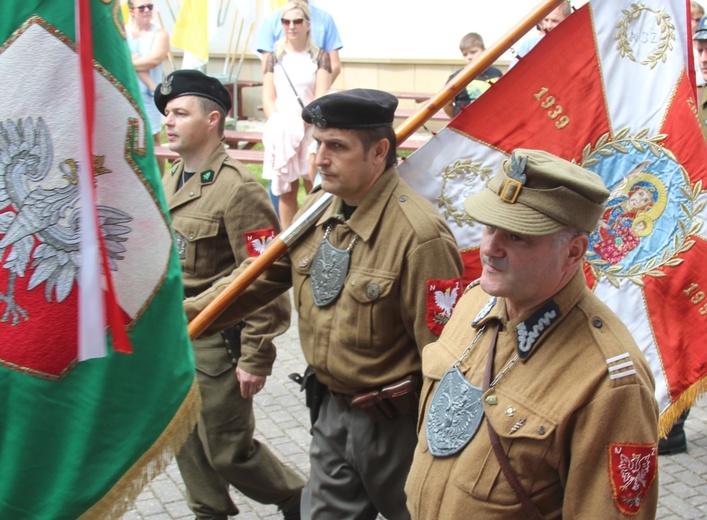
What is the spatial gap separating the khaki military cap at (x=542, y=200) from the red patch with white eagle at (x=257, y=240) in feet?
5.81

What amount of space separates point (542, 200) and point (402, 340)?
1.20 m

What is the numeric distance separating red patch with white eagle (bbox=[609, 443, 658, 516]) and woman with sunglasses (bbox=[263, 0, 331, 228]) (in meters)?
6.59

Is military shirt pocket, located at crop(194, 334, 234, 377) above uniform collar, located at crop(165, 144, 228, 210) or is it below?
below

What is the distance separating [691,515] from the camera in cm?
484

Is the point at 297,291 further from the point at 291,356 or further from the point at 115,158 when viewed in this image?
the point at 291,356

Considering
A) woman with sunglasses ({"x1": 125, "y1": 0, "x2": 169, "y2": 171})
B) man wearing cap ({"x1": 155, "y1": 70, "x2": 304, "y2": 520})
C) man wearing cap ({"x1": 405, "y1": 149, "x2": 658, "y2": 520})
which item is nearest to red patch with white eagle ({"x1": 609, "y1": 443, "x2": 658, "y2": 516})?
man wearing cap ({"x1": 405, "y1": 149, "x2": 658, "y2": 520})

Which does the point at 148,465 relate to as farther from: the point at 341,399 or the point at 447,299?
the point at 447,299

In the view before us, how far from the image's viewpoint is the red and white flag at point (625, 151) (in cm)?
384

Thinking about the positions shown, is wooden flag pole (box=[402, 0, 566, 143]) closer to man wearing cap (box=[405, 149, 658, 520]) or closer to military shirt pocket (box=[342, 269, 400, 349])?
military shirt pocket (box=[342, 269, 400, 349])

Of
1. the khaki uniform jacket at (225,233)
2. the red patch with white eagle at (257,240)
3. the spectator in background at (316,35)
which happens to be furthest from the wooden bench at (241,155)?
the red patch with white eagle at (257,240)

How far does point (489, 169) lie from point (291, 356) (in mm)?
3382

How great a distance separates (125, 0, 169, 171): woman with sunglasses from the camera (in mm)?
10227

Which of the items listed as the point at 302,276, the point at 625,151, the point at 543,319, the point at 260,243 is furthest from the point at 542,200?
the point at 260,243

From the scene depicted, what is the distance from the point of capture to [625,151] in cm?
395
